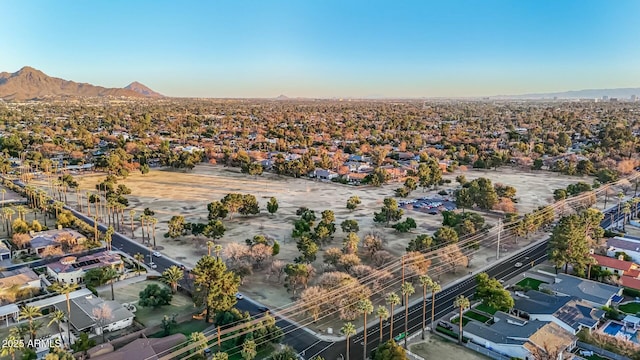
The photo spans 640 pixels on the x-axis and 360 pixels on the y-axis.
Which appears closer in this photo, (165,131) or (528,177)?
(528,177)

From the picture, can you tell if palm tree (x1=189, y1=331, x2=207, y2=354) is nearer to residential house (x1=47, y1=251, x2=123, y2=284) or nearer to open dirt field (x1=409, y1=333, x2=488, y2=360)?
open dirt field (x1=409, y1=333, x2=488, y2=360)

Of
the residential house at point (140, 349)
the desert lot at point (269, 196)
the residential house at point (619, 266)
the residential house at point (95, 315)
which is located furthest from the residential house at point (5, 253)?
the residential house at point (619, 266)

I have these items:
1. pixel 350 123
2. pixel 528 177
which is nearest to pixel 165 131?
pixel 350 123

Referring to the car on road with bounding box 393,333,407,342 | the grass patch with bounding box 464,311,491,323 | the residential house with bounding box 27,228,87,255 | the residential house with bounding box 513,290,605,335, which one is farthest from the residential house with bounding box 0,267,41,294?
the residential house with bounding box 513,290,605,335

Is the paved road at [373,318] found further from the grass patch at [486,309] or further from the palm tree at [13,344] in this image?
the palm tree at [13,344]

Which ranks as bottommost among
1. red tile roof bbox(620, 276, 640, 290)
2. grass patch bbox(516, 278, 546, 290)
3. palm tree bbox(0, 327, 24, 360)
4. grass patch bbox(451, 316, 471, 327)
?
grass patch bbox(516, 278, 546, 290)

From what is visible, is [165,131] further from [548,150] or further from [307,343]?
[307,343]
